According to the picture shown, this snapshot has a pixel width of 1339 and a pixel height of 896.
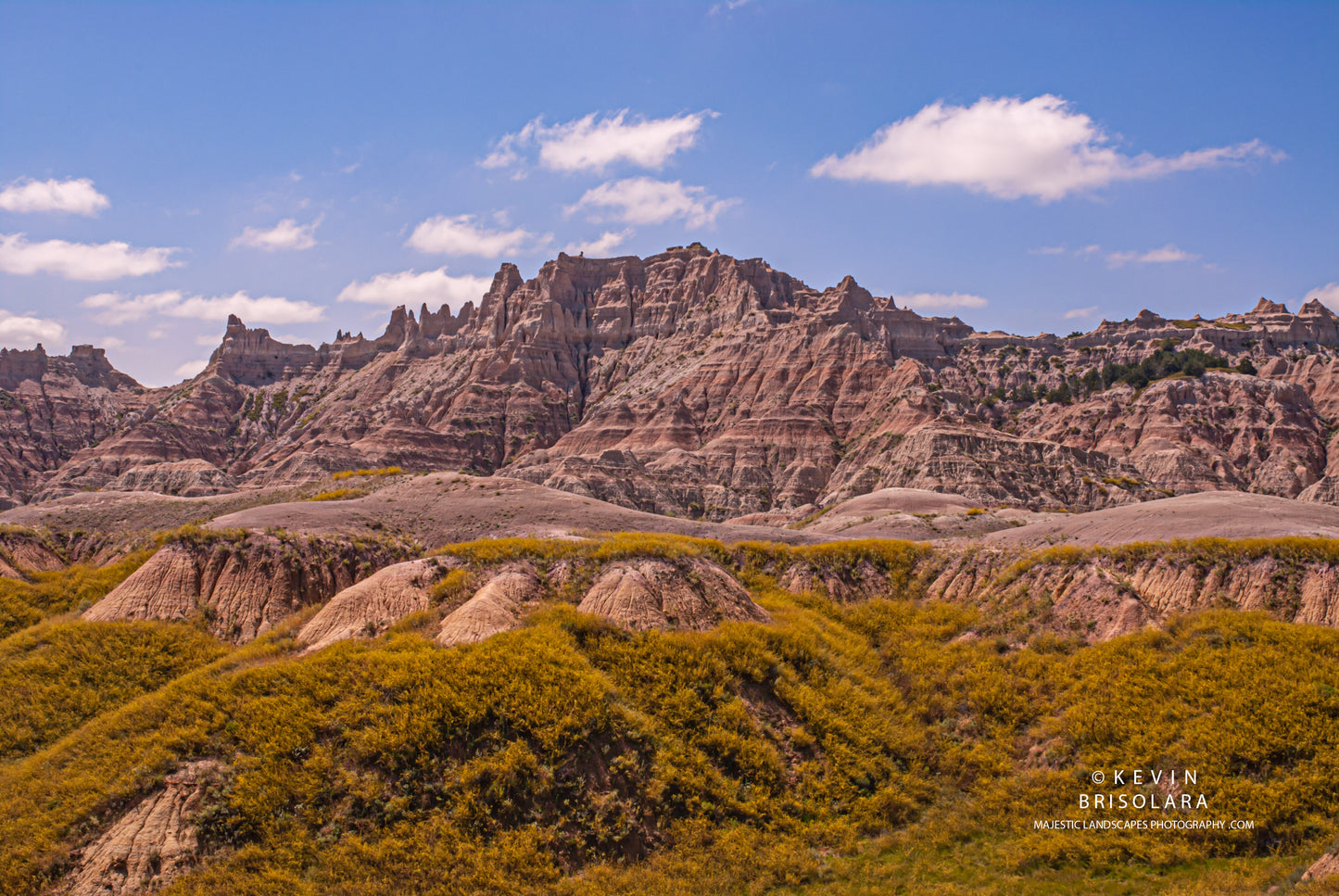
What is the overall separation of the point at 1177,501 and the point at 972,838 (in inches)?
1172

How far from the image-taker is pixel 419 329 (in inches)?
6914

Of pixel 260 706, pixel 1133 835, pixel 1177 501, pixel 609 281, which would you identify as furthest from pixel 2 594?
pixel 609 281

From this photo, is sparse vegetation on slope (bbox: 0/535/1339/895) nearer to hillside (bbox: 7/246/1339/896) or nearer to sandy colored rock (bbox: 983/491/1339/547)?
hillside (bbox: 7/246/1339/896)

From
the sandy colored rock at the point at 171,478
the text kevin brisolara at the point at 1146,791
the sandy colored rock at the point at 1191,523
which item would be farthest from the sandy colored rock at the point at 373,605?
the sandy colored rock at the point at 171,478

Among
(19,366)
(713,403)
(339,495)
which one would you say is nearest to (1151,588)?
(339,495)

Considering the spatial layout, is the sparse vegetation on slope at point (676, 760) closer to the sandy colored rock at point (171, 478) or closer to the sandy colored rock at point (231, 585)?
the sandy colored rock at point (231, 585)

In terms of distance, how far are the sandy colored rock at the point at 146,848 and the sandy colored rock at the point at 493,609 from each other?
6409 millimetres

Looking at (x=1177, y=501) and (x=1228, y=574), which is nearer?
(x=1228, y=574)

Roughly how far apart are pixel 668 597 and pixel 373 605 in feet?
29.5

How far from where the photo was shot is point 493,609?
22.4 m

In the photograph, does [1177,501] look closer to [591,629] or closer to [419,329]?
[591,629]

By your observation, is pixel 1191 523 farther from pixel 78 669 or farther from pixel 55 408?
pixel 55 408

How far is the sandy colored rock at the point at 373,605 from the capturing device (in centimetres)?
2305

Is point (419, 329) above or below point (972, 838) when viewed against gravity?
above
